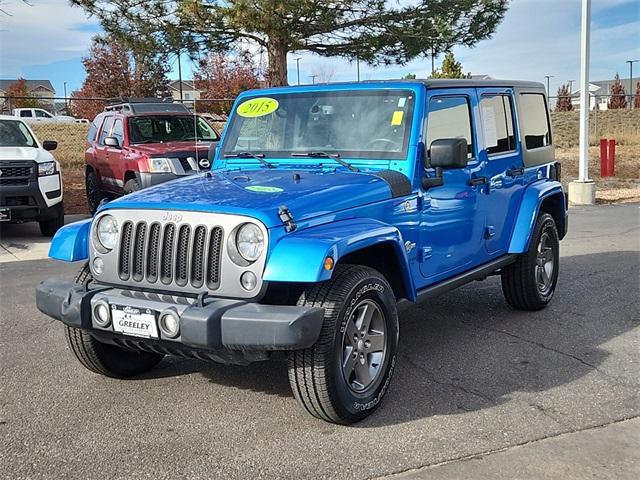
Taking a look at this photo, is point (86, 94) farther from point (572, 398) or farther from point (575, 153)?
point (572, 398)

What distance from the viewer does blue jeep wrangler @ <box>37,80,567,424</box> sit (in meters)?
3.64

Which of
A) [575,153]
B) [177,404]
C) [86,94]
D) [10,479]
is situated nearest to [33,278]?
[177,404]

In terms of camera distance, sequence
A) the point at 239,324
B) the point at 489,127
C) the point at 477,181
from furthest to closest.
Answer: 1. the point at 489,127
2. the point at 477,181
3. the point at 239,324

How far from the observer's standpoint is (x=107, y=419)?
13.2 feet

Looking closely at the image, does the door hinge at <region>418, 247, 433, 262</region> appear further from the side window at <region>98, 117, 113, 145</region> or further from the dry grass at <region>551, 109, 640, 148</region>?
the dry grass at <region>551, 109, 640, 148</region>

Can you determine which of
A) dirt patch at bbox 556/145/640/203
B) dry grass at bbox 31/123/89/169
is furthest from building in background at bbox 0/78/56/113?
dirt patch at bbox 556/145/640/203

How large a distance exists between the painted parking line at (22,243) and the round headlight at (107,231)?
5.40 meters

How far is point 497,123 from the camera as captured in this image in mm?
5801

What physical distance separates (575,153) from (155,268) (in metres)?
25.0

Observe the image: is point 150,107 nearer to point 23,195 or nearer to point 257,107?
point 23,195

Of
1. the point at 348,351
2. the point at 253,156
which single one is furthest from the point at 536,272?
the point at 348,351

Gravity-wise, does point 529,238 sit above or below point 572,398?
above

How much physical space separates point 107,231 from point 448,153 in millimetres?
2109

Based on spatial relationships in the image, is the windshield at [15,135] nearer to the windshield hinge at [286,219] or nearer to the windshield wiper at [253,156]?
the windshield wiper at [253,156]
